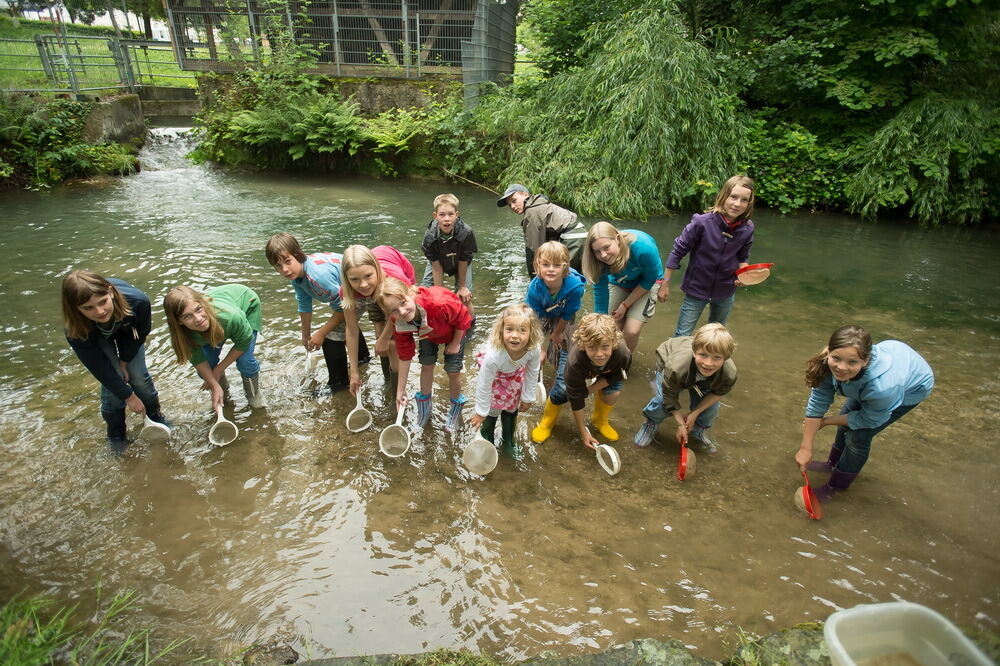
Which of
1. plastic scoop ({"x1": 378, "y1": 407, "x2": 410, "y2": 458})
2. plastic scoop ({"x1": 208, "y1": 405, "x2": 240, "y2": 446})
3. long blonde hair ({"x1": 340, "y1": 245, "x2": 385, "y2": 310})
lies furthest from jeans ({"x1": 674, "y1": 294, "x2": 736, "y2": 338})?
plastic scoop ({"x1": 208, "y1": 405, "x2": 240, "y2": 446})

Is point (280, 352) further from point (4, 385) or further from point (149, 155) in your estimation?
point (149, 155)

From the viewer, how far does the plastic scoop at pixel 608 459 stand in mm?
3295

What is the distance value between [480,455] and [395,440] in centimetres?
60

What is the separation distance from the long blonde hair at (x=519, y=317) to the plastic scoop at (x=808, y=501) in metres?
1.65

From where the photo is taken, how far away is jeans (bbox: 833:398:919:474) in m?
2.96

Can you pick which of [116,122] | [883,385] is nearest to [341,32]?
[116,122]

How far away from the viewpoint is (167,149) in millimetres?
12391

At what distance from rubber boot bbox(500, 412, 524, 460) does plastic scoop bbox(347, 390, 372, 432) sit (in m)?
0.95

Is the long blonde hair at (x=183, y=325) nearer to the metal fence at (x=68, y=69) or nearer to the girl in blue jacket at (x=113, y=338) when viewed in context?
the girl in blue jacket at (x=113, y=338)

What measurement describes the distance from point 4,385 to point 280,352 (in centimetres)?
196

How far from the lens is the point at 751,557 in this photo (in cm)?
277

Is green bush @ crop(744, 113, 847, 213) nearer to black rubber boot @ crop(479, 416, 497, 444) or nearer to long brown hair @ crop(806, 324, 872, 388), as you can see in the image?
long brown hair @ crop(806, 324, 872, 388)

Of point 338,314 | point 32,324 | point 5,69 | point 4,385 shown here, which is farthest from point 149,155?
point 338,314

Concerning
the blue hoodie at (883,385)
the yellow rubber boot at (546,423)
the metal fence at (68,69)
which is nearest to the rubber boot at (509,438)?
the yellow rubber boot at (546,423)
